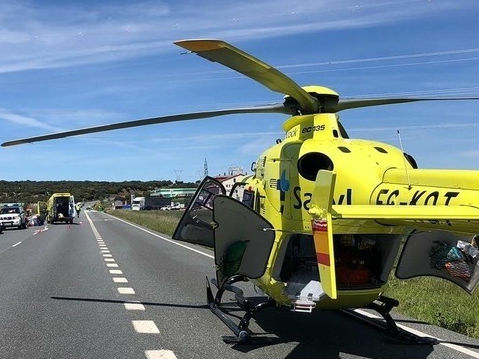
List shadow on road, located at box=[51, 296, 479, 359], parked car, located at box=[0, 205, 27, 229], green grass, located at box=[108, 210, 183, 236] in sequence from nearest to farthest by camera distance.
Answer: shadow on road, located at box=[51, 296, 479, 359] → green grass, located at box=[108, 210, 183, 236] → parked car, located at box=[0, 205, 27, 229]

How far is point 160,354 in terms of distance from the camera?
6531mm

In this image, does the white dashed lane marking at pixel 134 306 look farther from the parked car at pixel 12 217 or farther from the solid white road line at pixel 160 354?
the parked car at pixel 12 217

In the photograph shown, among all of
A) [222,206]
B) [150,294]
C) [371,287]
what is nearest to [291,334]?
[371,287]

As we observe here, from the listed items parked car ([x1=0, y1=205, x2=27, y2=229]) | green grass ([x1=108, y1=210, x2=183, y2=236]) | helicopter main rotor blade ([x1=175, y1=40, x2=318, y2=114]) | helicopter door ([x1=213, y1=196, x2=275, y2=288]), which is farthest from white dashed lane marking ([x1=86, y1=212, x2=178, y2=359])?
parked car ([x1=0, y1=205, x2=27, y2=229])

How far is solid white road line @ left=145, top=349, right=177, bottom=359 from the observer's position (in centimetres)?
640

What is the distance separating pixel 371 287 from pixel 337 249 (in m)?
0.59

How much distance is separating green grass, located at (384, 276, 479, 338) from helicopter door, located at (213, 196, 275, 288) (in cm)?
321

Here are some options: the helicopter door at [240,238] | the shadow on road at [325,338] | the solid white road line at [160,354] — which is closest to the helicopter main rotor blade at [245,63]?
the helicopter door at [240,238]

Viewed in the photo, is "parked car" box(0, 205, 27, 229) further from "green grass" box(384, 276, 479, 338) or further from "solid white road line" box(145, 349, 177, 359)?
"solid white road line" box(145, 349, 177, 359)

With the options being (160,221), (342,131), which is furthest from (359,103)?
(160,221)

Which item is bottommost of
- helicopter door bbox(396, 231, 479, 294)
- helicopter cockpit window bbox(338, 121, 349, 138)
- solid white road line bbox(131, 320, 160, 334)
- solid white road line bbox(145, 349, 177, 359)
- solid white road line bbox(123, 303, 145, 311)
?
solid white road line bbox(123, 303, 145, 311)

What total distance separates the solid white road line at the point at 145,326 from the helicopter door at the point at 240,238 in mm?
1293

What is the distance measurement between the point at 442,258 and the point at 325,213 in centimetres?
287

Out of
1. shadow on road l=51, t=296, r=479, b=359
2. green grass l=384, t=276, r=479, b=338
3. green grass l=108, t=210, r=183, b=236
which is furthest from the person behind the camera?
green grass l=108, t=210, r=183, b=236
